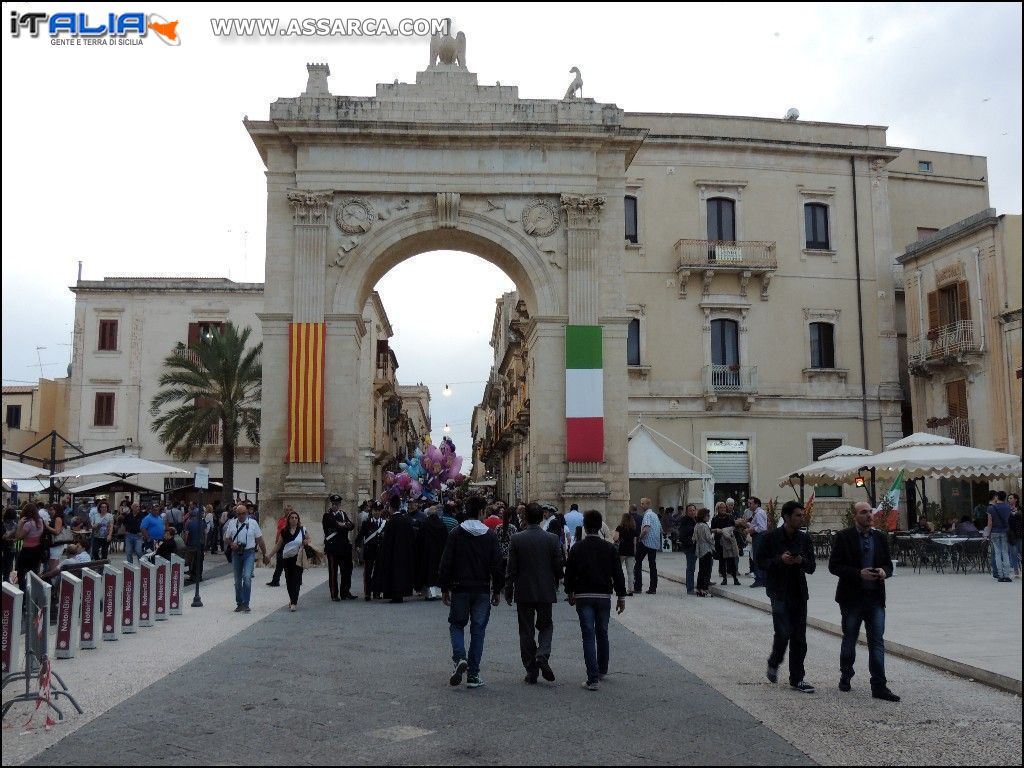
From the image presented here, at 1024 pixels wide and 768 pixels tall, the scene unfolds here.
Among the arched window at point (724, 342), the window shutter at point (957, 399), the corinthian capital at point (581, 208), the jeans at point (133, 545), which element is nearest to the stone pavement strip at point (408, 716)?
the jeans at point (133, 545)

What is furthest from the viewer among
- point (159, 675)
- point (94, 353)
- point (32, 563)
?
point (94, 353)

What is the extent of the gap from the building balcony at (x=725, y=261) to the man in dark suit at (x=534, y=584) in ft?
88.1

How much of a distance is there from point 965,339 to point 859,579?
26374 mm

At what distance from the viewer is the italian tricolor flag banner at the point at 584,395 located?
2606 cm

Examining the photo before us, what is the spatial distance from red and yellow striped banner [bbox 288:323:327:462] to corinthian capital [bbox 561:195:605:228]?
7461mm

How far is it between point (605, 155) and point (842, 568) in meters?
20.1

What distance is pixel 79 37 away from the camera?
9.07 metres

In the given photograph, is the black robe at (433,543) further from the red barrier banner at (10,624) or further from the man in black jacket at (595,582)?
the red barrier banner at (10,624)

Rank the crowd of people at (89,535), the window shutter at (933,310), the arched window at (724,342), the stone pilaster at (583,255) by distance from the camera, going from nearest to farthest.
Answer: the crowd of people at (89,535), the stone pilaster at (583,255), the window shutter at (933,310), the arched window at (724,342)

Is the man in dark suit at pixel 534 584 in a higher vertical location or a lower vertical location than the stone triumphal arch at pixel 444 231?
lower

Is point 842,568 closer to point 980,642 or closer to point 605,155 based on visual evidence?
point 980,642

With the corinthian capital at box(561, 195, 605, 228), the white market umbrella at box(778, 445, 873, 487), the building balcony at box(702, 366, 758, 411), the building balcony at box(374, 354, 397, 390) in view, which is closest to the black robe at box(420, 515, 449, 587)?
the white market umbrella at box(778, 445, 873, 487)

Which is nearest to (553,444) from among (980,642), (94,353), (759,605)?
(759,605)

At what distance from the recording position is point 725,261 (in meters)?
35.6
